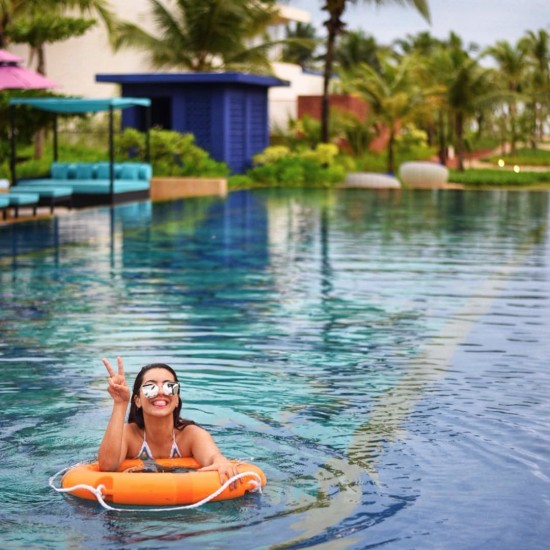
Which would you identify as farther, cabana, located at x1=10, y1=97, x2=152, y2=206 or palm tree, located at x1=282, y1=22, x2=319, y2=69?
palm tree, located at x1=282, y1=22, x2=319, y2=69

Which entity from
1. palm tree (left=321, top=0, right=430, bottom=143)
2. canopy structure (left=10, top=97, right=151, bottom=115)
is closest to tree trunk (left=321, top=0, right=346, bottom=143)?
palm tree (left=321, top=0, right=430, bottom=143)

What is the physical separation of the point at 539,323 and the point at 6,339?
450 cm

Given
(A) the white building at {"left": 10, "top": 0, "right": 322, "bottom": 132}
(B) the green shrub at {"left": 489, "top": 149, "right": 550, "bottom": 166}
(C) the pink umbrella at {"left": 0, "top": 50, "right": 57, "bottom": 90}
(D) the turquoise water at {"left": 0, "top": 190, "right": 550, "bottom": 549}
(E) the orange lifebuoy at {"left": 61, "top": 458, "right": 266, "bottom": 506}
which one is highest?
(A) the white building at {"left": 10, "top": 0, "right": 322, "bottom": 132}

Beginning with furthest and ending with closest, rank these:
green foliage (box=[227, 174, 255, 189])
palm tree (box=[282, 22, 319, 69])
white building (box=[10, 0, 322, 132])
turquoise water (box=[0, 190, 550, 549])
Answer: palm tree (box=[282, 22, 319, 69])
white building (box=[10, 0, 322, 132])
green foliage (box=[227, 174, 255, 189])
turquoise water (box=[0, 190, 550, 549])

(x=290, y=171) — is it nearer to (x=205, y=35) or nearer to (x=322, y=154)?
(x=322, y=154)

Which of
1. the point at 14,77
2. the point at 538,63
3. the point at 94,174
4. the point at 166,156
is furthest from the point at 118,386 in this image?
the point at 538,63

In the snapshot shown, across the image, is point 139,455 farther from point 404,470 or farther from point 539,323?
point 539,323

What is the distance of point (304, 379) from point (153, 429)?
287 centimetres

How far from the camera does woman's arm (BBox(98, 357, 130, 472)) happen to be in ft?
20.0

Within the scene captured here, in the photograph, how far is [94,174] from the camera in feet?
102

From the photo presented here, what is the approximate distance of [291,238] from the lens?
832 inches

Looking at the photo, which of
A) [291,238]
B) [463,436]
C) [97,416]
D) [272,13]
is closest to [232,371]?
[97,416]

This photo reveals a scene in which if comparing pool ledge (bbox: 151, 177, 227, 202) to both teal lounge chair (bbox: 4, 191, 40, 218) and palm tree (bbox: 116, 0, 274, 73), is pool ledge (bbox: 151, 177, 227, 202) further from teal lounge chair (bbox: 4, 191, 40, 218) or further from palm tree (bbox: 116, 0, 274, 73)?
teal lounge chair (bbox: 4, 191, 40, 218)

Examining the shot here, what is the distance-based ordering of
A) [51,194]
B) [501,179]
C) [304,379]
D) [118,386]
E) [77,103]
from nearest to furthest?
[118,386]
[304,379]
[51,194]
[77,103]
[501,179]
